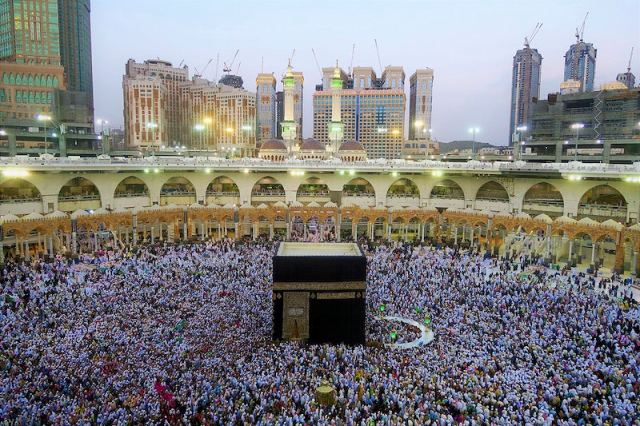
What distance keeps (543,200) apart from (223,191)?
926 inches

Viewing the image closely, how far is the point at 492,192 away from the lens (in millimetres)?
35312

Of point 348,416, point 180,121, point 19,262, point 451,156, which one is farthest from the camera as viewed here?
point 180,121

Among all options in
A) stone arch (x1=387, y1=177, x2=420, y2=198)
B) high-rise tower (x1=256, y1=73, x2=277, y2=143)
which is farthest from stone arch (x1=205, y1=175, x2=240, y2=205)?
high-rise tower (x1=256, y1=73, x2=277, y2=143)

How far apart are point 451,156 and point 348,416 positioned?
61.5 meters

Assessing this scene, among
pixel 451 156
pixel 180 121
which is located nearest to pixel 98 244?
pixel 451 156

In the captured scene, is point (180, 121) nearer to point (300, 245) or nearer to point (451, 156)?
point (451, 156)

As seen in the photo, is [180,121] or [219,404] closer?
[219,404]

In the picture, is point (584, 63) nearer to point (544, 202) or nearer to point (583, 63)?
point (583, 63)

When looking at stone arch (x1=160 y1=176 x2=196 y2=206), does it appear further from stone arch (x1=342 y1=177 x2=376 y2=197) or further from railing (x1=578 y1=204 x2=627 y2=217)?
railing (x1=578 y1=204 x2=627 y2=217)

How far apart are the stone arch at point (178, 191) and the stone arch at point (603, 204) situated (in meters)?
27.4

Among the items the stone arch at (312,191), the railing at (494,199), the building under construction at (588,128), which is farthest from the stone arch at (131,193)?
the building under construction at (588,128)

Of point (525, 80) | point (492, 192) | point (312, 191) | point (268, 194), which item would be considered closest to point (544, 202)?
point (492, 192)

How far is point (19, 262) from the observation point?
77.9ft

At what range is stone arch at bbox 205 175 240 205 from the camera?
120ft
